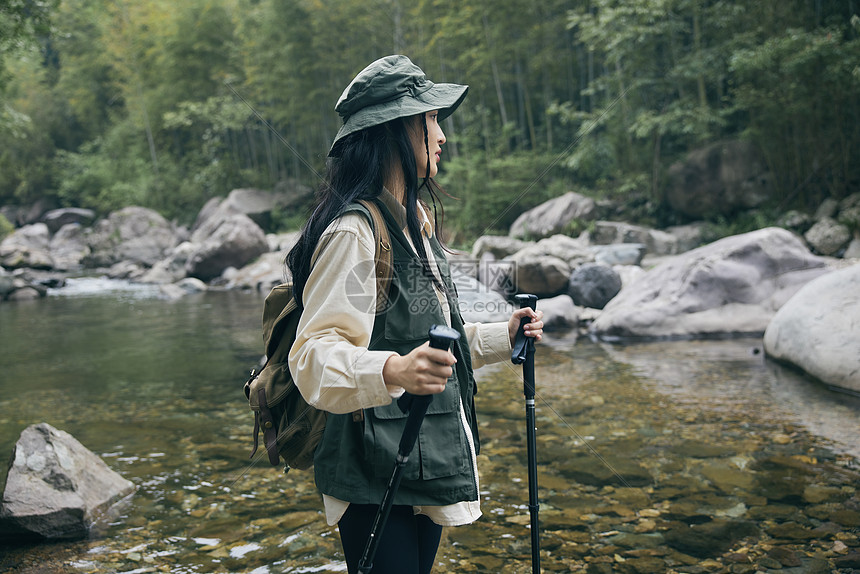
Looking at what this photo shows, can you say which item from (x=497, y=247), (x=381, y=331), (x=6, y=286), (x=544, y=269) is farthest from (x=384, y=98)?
(x=6, y=286)

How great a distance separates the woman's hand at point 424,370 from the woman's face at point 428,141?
595 millimetres

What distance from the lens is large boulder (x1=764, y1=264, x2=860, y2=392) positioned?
557 cm

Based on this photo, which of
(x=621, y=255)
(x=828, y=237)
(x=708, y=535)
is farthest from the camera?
(x=621, y=255)

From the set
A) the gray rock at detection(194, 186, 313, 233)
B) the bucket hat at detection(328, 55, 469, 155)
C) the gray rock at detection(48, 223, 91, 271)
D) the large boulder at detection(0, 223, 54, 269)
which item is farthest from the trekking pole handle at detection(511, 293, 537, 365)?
the gray rock at detection(48, 223, 91, 271)

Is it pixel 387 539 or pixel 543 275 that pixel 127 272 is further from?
pixel 387 539

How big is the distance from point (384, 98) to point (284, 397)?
0.82 m

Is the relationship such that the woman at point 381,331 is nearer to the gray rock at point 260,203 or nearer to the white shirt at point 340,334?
the white shirt at point 340,334

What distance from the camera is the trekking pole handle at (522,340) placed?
188 centimetres

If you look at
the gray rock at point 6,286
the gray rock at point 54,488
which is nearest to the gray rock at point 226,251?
the gray rock at point 6,286

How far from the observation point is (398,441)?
160cm

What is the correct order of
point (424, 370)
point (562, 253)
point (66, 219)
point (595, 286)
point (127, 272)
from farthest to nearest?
point (66, 219) < point (127, 272) < point (562, 253) < point (595, 286) < point (424, 370)

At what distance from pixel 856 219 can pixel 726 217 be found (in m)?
3.70

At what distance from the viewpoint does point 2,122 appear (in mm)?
14852

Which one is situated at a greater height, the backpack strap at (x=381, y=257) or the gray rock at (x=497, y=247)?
the backpack strap at (x=381, y=257)
